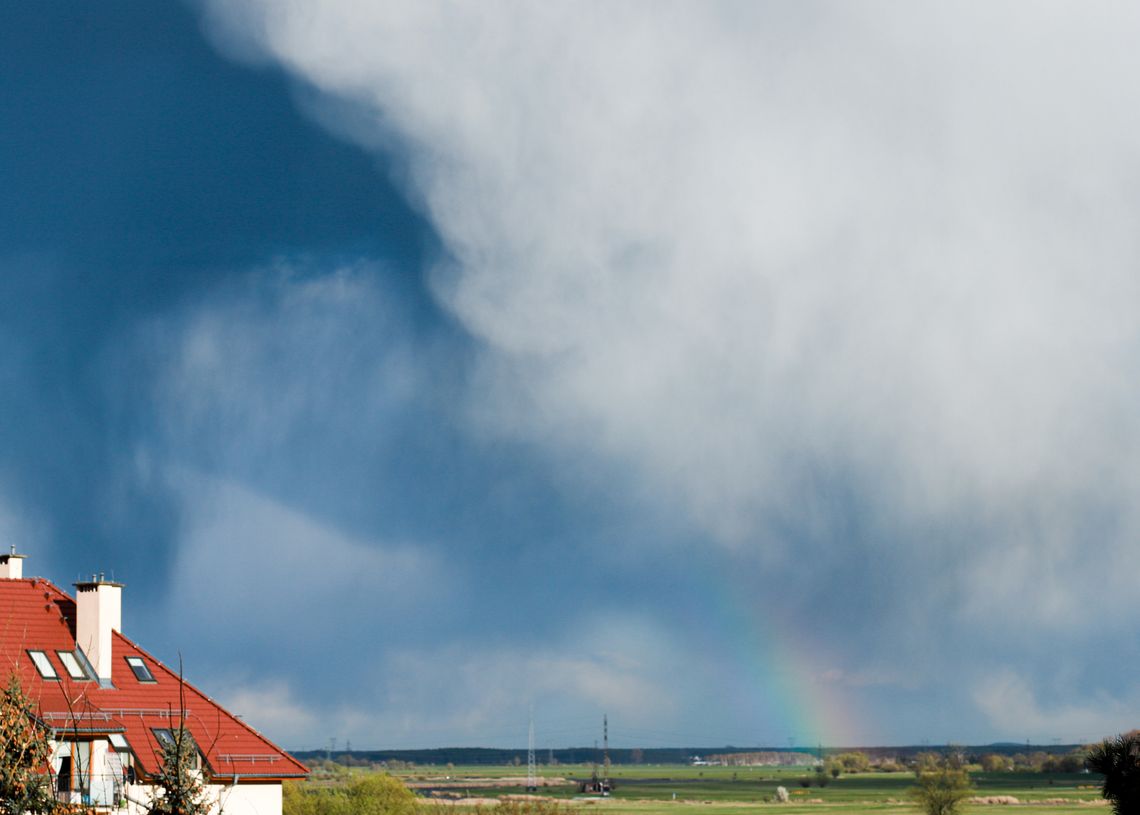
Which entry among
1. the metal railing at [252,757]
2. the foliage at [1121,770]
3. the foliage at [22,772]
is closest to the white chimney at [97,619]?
the metal railing at [252,757]

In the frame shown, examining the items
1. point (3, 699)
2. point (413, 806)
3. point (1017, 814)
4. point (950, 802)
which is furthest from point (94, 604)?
point (1017, 814)

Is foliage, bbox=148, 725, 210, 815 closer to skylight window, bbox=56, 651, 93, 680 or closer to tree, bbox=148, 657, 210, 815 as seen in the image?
tree, bbox=148, 657, 210, 815

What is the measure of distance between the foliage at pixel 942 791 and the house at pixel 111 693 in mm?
154861

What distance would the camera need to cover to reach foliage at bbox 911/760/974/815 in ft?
603

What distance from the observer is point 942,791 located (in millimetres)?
185750

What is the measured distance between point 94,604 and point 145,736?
5786 mm

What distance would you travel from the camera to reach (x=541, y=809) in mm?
62656

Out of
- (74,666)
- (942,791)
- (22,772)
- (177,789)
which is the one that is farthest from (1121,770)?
(942,791)

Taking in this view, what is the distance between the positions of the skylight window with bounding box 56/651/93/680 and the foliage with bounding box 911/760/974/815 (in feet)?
523

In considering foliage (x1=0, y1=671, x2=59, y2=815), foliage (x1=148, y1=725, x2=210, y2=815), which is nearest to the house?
foliage (x1=0, y1=671, x2=59, y2=815)

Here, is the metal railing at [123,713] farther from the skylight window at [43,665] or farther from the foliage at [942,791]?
the foliage at [942,791]

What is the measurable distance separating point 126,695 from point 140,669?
2.24m

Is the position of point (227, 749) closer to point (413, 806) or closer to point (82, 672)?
point (82, 672)

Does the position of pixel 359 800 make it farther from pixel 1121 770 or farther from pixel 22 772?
pixel 22 772
